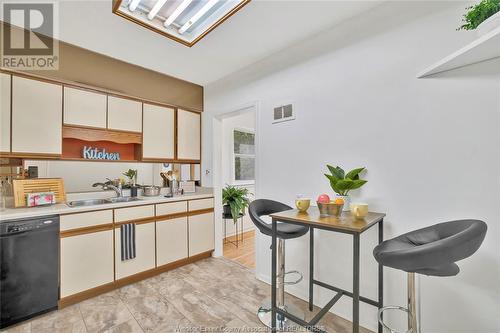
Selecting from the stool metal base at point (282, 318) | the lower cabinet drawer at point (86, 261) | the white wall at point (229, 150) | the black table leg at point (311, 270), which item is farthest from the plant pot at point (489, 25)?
the white wall at point (229, 150)

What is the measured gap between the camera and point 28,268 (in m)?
1.97

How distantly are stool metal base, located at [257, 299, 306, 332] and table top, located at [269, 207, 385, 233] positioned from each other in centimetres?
97

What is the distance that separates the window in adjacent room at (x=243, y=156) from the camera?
464 cm

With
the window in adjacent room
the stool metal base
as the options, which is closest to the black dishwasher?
the stool metal base

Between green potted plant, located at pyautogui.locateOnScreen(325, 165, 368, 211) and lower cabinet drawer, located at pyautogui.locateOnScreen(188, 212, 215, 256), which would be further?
lower cabinet drawer, located at pyautogui.locateOnScreen(188, 212, 215, 256)

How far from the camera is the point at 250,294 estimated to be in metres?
2.42

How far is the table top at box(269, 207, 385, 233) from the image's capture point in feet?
4.64

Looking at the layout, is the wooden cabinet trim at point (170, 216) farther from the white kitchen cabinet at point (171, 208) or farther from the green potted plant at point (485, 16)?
the green potted plant at point (485, 16)

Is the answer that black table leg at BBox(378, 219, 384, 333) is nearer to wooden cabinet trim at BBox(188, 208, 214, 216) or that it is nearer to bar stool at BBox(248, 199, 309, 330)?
bar stool at BBox(248, 199, 309, 330)

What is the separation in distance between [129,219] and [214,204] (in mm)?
1215

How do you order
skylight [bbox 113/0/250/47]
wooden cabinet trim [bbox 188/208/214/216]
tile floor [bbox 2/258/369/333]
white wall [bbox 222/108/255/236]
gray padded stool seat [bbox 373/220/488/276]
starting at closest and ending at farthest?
gray padded stool seat [bbox 373/220/488/276] < skylight [bbox 113/0/250/47] < tile floor [bbox 2/258/369/333] < wooden cabinet trim [bbox 188/208/214/216] < white wall [bbox 222/108/255/236]

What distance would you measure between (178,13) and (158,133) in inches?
66.2

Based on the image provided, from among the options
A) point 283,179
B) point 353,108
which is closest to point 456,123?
point 353,108

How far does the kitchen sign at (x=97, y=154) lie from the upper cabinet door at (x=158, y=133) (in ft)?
1.19
